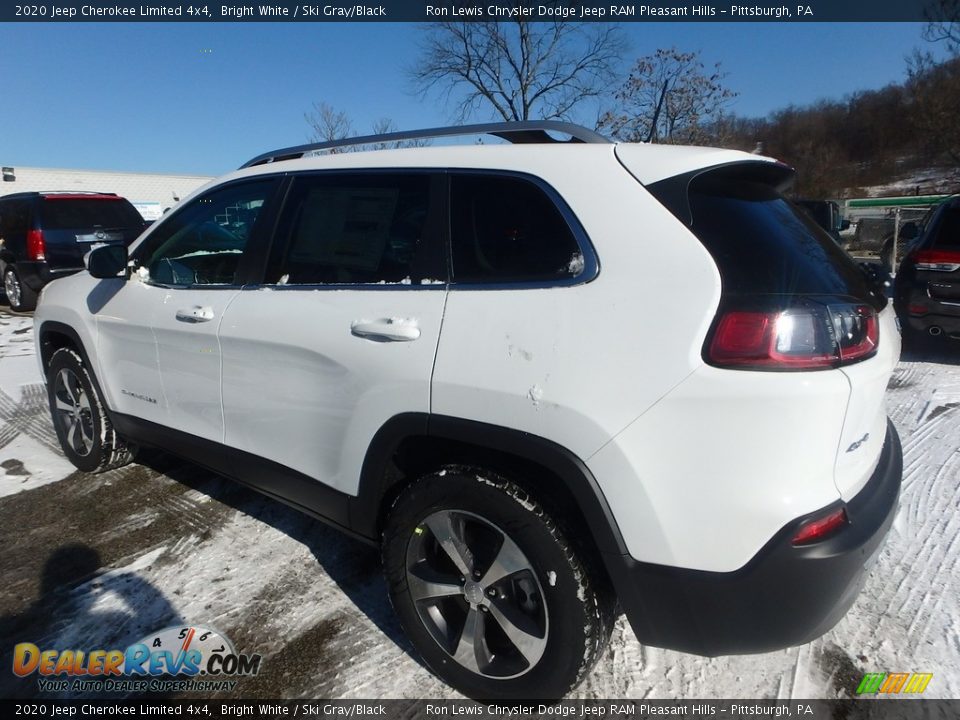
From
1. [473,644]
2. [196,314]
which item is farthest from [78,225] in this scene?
[473,644]

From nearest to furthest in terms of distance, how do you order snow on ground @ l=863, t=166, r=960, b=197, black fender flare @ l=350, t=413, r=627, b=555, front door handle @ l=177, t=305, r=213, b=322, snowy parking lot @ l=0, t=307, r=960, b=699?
black fender flare @ l=350, t=413, r=627, b=555 → snowy parking lot @ l=0, t=307, r=960, b=699 → front door handle @ l=177, t=305, r=213, b=322 → snow on ground @ l=863, t=166, r=960, b=197

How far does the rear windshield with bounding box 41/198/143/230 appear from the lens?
946 centimetres

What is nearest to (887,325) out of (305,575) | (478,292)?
(478,292)

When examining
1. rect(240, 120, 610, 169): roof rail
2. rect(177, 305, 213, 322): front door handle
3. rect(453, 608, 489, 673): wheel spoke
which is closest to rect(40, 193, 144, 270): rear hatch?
rect(177, 305, 213, 322): front door handle

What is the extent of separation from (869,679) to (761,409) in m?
1.33

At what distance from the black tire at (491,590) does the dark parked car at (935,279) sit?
600 cm

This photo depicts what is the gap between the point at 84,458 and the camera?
3.84 meters

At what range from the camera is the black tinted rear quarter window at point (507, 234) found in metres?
1.81

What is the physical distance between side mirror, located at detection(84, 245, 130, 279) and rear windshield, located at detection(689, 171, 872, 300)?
9.30 feet

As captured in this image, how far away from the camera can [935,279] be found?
600cm

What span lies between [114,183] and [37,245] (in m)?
26.4

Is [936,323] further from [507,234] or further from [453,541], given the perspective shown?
[453,541]

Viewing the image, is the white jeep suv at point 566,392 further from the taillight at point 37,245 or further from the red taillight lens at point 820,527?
the taillight at point 37,245

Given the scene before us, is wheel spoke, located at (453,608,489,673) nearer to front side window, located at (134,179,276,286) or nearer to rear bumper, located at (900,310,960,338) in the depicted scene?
front side window, located at (134,179,276,286)
